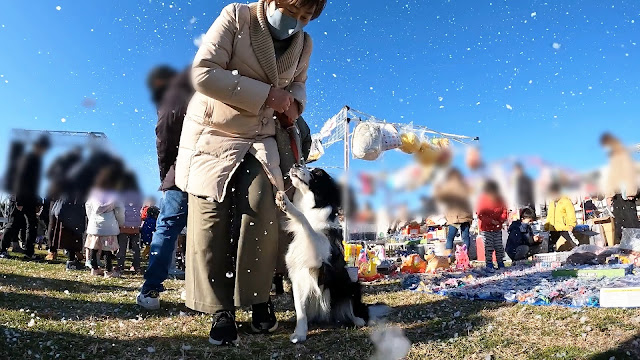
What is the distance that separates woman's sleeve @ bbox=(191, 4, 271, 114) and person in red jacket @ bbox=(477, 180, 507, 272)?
15.2 ft

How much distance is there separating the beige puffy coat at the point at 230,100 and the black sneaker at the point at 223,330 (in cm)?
56

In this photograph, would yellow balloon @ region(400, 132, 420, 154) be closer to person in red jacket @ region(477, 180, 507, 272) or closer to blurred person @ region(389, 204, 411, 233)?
person in red jacket @ region(477, 180, 507, 272)

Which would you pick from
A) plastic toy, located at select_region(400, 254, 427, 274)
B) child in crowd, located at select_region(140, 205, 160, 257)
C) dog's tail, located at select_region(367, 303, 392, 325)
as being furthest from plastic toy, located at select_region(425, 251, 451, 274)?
child in crowd, located at select_region(140, 205, 160, 257)

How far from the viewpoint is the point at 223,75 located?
191cm

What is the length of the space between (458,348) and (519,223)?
20.9ft

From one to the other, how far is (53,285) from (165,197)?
2018mm

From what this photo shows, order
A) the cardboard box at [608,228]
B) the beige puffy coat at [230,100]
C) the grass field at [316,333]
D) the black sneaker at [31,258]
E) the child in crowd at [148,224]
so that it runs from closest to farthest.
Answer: the grass field at [316,333], the beige puffy coat at [230,100], the child in crowd at [148,224], the black sneaker at [31,258], the cardboard box at [608,228]

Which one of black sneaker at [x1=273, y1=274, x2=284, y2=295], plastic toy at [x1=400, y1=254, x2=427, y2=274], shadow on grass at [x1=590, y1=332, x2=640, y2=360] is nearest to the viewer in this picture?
shadow on grass at [x1=590, y1=332, x2=640, y2=360]

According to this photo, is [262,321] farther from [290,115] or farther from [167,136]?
[167,136]

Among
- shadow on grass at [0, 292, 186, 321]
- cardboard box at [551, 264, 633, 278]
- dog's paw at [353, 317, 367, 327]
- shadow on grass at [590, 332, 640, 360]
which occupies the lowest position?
dog's paw at [353, 317, 367, 327]

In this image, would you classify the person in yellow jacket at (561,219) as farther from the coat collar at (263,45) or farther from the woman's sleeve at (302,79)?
the coat collar at (263,45)

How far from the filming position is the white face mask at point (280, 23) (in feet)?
6.69

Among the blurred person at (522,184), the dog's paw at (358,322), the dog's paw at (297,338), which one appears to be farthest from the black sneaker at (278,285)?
the blurred person at (522,184)

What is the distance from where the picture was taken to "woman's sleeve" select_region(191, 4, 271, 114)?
75.1 inches
